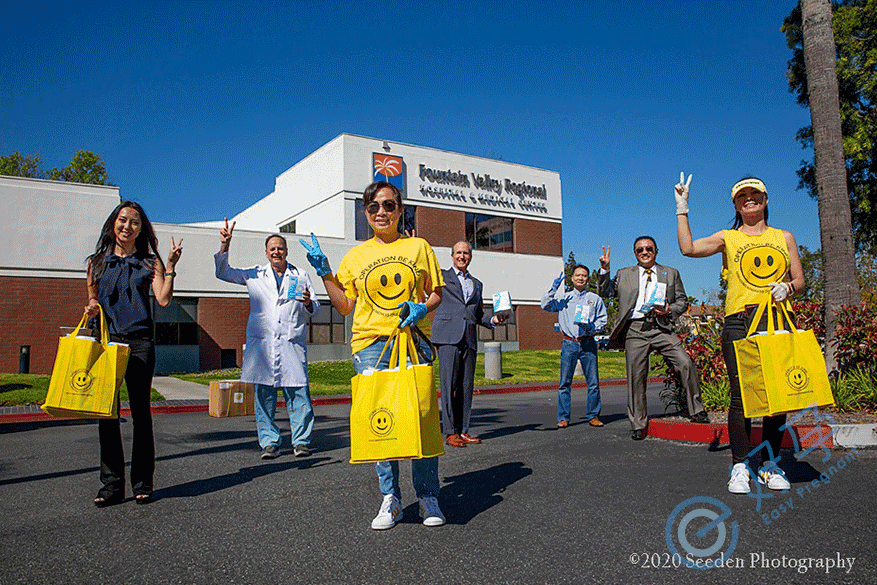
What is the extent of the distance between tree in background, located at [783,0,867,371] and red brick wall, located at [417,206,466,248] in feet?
85.3

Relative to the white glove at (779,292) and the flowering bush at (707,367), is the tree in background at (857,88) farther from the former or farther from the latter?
the white glove at (779,292)

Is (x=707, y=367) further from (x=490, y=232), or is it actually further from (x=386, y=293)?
(x=490, y=232)

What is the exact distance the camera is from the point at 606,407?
1177cm

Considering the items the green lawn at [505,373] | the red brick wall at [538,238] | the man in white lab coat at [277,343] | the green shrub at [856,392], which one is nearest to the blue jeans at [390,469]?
the man in white lab coat at [277,343]

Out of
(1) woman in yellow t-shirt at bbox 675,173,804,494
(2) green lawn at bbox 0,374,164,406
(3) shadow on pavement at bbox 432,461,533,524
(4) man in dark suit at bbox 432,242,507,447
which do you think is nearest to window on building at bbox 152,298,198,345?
(2) green lawn at bbox 0,374,164,406

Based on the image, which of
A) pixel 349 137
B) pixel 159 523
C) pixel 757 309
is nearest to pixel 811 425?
pixel 757 309

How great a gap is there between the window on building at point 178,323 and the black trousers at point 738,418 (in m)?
23.8

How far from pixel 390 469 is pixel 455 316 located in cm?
328

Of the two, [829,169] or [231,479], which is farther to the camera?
[829,169]

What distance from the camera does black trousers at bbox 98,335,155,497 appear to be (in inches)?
182

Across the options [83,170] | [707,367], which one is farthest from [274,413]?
[83,170]

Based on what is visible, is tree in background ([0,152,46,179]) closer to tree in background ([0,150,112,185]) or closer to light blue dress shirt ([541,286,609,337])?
tree in background ([0,150,112,185])

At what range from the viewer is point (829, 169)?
26.4 ft

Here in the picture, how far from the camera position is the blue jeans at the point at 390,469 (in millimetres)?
3975
